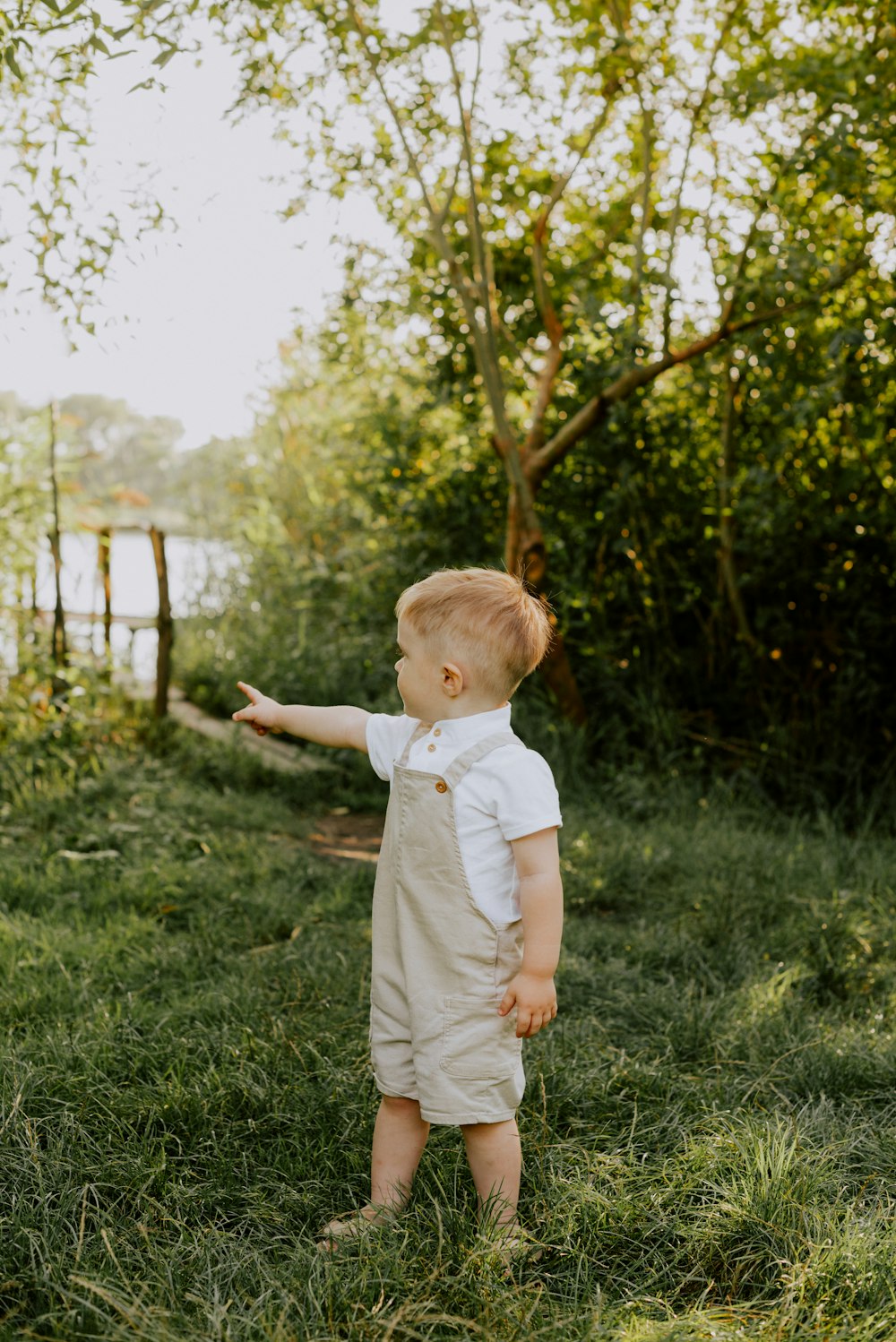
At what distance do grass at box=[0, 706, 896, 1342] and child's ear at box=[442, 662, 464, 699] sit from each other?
0.87m

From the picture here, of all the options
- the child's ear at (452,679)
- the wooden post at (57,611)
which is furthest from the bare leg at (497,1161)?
the wooden post at (57,611)

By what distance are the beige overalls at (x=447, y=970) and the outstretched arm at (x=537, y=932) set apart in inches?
2.0

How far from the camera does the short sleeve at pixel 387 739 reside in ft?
6.97

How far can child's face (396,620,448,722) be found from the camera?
6.57 feet

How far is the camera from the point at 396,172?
5656 mm

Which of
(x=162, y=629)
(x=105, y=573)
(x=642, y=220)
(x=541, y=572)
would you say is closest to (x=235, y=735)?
(x=162, y=629)

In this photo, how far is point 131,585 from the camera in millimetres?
9609

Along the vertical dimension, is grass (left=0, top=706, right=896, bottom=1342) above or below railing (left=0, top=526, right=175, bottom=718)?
below

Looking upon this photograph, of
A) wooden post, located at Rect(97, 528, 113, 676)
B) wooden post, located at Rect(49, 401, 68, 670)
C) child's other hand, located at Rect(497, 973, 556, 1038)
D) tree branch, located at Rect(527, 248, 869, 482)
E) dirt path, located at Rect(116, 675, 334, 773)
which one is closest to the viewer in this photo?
child's other hand, located at Rect(497, 973, 556, 1038)

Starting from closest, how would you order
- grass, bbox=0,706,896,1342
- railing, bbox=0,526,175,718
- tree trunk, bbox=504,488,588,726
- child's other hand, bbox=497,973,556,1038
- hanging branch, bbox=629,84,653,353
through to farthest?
grass, bbox=0,706,896,1342 → child's other hand, bbox=497,973,556,1038 → hanging branch, bbox=629,84,653,353 → tree trunk, bbox=504,488,588,726 → railing, bbox=0,526,175,718

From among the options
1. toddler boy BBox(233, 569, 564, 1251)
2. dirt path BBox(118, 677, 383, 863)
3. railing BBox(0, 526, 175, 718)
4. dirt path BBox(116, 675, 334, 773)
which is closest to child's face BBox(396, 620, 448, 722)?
toddler boy BBox(233, 569, 564, 1251)

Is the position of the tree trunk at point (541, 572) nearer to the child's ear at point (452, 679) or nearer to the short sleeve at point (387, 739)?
the short sleeve at point (387, 739)

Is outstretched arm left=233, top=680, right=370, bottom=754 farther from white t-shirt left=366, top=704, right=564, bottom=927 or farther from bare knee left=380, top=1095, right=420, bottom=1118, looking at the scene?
bare knee left=380, top=1095, right=420, bottom=1118

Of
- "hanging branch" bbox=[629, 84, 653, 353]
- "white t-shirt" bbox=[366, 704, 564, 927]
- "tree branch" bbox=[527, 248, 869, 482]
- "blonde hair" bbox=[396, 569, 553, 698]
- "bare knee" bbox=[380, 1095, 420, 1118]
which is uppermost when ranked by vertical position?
"hanging branch" bbox=[629, 84, 653, 353]
